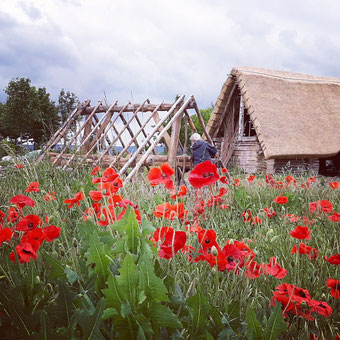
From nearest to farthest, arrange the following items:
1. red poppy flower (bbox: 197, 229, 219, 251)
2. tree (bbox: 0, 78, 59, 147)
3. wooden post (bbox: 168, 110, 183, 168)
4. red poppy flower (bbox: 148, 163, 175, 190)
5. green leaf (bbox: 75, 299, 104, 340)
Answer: green leaf (bbox: 75, 299, 104, 340), red poppy flower (bbox: 197, 229, 219, 251), red poppy flower (bbox: 148, 163, 175, 190), wooden post (bbox: 168, 110, 183, 168), tree (bbox: 0, 78, 59, 147)

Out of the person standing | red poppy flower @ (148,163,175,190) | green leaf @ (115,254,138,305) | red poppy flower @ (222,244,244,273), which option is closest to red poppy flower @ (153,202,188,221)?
red poppy flower @ (148,163,175,190)

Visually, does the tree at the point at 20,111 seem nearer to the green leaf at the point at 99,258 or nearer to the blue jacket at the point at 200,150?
the blue jacket at the point at 200,150

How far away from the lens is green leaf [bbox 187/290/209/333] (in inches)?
39.1

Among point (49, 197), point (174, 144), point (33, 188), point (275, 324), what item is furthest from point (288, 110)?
point (275, 324)

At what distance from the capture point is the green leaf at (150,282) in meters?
0.96

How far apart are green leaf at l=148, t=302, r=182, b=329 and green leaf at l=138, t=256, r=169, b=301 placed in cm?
3

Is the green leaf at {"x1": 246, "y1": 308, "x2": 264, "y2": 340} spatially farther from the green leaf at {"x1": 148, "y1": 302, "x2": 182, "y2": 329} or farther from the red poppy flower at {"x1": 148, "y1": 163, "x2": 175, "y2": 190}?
the red poppy flower at {"x1": 148, "y1": 163, "x2": 175, "y2": 190}

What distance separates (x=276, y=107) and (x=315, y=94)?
2.70 metres

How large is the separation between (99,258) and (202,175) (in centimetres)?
54

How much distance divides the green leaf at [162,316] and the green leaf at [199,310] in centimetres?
8

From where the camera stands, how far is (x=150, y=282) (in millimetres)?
979

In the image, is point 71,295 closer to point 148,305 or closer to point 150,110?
point 148,305

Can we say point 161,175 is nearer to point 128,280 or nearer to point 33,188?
point 128,280

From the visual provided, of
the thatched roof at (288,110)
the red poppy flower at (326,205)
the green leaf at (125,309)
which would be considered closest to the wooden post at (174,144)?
the red poppy flower at (326,205)
